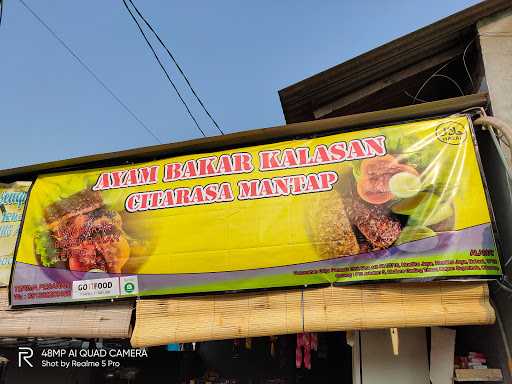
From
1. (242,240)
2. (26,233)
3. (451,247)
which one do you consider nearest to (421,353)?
(451,247)

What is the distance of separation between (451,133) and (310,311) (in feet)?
8.15

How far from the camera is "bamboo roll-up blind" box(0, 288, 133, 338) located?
15.4ft

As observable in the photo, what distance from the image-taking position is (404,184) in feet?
14.3

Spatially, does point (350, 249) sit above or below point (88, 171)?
below

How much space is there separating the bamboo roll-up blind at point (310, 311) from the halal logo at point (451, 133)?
153 centimetres

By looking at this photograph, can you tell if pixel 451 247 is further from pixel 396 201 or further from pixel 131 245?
pixel 131 245

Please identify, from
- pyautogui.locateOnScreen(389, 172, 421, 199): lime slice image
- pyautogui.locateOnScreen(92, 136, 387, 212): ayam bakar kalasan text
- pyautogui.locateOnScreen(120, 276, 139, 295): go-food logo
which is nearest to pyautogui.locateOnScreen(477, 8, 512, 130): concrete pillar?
pyautogui.locateOnScreen(389, 172, 421, 199): lime slice image

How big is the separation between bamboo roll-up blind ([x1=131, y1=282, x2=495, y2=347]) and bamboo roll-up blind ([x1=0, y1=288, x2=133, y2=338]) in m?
0.29

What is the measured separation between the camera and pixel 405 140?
4.53 m

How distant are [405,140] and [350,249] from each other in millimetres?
1402

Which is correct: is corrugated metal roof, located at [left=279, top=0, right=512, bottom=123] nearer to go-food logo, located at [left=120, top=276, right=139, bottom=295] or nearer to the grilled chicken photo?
the grilled chicken photo

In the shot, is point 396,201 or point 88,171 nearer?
point 396,201

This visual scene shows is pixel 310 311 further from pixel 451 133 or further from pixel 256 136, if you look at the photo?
pixel 451 133

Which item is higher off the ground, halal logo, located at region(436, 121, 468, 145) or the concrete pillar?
the concrete pillar
